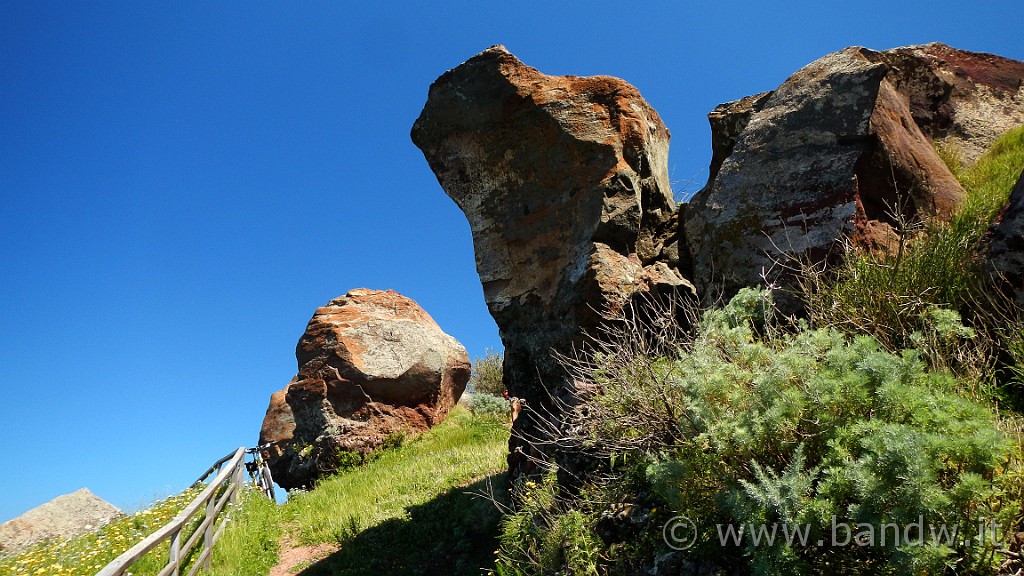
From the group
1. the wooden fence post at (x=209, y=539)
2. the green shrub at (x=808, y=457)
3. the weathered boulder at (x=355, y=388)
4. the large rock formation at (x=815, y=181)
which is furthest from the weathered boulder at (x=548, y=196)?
the weathered boulder at (x=355, y=388)

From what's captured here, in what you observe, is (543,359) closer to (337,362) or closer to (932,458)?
(932,458)

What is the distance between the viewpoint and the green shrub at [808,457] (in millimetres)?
2801

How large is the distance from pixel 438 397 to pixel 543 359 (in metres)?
11.2

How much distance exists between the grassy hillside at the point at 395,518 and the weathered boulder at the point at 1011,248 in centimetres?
535

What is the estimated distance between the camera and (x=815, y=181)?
240 inches

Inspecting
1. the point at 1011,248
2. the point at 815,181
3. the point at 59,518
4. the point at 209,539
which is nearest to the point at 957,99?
the point at 815,181

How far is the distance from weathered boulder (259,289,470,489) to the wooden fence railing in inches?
92.0

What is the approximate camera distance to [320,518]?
37.7 ft

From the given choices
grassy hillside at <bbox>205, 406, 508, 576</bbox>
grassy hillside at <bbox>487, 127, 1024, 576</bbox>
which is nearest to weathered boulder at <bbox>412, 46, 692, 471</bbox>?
grassy hillside at <bbox>487, 127, 1024, 576</bbox>

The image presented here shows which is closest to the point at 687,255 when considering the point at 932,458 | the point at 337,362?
the point at 932,458

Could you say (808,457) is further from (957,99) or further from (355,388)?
(355,388)

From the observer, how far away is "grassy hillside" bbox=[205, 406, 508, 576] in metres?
8.48

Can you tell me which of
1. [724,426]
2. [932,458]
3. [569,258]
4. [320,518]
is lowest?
[932,458]

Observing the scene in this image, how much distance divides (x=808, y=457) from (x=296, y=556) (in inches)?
347
